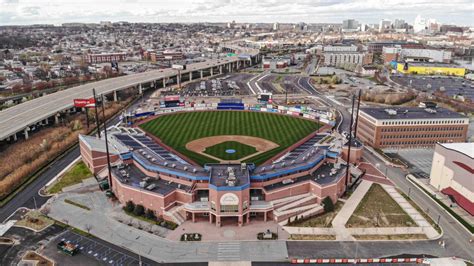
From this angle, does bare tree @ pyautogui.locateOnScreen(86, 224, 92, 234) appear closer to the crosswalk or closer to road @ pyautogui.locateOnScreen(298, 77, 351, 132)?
the crosswalk

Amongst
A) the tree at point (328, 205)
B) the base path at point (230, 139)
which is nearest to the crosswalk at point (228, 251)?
the tree at point (328, 205)

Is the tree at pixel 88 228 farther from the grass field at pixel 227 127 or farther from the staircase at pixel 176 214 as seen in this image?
the grass field at pixel 227 127

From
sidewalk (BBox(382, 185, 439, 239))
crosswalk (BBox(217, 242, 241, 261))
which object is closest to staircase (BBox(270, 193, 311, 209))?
crosswalk (BBox(217, 242, 241, 261))

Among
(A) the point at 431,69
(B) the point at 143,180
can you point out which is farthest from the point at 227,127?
(A) the point at 431,69

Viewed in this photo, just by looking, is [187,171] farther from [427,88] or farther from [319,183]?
[427,88]

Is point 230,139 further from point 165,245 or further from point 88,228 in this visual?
point 88,228
